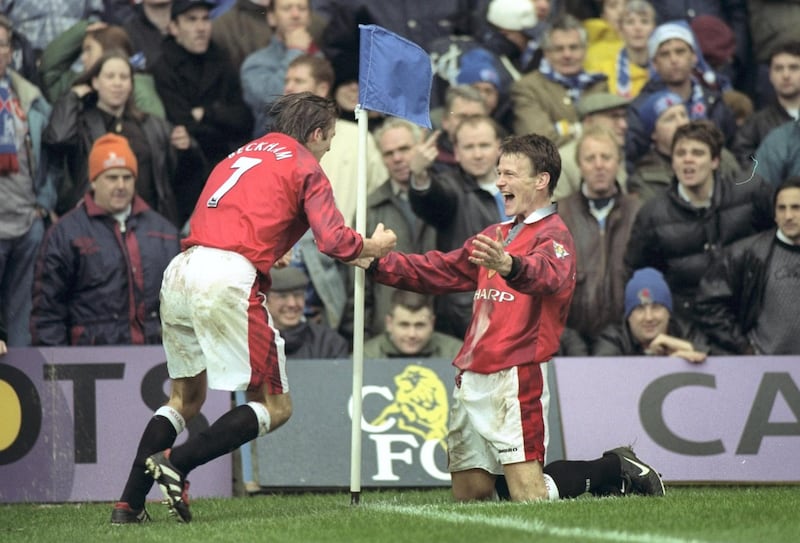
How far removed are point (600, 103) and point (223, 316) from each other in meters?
6.05

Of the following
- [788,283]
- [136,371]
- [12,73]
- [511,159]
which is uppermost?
[12,73]

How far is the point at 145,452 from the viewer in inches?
293

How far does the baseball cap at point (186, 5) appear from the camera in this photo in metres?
12.4

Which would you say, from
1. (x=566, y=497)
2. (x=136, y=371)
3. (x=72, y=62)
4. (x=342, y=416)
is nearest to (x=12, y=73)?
(x=72, y=62)

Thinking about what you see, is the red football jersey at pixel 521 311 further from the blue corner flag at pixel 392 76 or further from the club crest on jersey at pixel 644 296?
the club crest on jersey at pixel 644 296

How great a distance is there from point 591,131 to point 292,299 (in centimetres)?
276

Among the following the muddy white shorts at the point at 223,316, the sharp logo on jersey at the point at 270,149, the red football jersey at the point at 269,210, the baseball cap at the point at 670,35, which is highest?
the baseball cap at the point at 670,35

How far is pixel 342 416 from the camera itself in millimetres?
10352

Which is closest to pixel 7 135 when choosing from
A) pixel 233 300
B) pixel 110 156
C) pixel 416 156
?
pixel 110 156

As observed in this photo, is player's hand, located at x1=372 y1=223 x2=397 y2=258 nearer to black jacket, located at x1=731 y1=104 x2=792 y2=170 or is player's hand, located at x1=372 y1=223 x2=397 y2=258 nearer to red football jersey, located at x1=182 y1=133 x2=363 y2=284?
red football jersey, located at x1=182 y1=133 x2=363 y2=284

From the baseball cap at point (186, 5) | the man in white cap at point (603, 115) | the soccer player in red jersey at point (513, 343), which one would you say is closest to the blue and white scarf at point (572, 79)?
the man in white cap at point (603, 115)

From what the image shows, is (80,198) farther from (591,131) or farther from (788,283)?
(788,283)

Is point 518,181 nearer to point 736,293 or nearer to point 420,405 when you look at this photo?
point 420,405

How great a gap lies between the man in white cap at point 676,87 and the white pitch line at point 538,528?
5693mm
